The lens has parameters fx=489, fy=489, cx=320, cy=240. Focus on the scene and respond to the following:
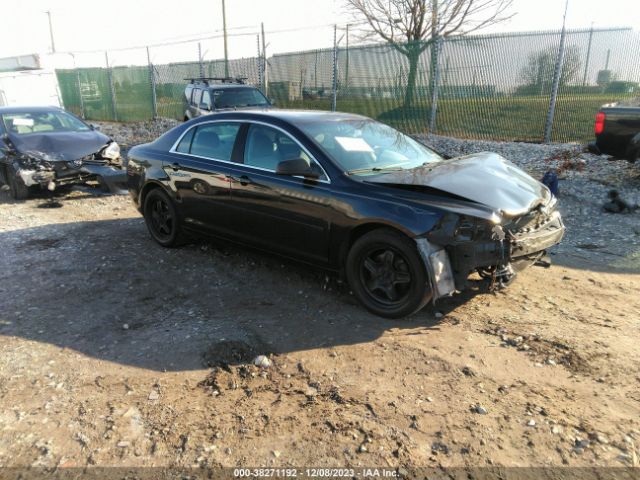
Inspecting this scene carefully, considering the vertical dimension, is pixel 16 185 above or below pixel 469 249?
below

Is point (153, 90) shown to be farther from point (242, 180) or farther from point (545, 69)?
point (242, 180)

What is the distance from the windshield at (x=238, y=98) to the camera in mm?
12914

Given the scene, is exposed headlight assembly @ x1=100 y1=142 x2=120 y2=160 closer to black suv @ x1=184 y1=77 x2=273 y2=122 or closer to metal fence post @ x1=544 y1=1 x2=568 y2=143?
black suv @ x1=184 y1=77 x2=273 y2=122

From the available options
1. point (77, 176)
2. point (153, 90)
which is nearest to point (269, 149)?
point (77, 176)

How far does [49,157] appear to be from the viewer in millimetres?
8461

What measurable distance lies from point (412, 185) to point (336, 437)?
2.03 m

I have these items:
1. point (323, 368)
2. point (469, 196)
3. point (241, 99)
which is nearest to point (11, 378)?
point (323, 368)

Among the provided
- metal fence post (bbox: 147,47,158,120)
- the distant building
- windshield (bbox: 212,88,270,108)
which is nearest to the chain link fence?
windshield (bbox: 212,88,270,108)

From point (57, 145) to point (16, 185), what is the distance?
98 cm

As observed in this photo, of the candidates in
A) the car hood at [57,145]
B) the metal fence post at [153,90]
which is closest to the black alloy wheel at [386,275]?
the car hood at [57,145]

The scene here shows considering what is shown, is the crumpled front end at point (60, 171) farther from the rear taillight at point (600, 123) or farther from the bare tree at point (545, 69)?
the bare tree at point (545, 69)

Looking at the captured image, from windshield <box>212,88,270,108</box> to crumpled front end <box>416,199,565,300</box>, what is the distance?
10370mm

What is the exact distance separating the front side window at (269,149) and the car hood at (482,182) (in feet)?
2.61

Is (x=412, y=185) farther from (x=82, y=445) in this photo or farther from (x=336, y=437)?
(x=82, y=445)
